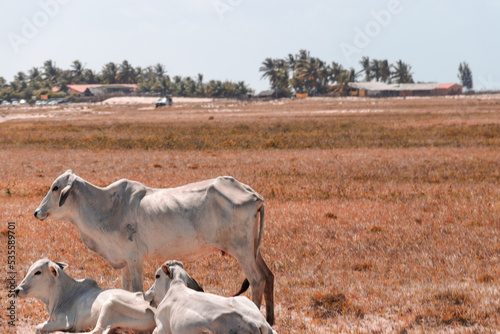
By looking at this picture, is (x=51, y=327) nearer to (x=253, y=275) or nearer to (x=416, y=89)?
(x=253, y=275)

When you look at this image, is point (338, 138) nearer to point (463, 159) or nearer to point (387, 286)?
point (463, 159)

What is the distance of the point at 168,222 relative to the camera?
8.34 m

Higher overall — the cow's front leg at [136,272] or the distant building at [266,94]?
the cow's front leg at [136,272]

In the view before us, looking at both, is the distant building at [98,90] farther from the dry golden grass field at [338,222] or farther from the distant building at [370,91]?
the dry golden grass field at [338,222]

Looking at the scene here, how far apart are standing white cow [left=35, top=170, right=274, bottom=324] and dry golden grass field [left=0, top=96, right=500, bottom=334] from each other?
3.72 ft

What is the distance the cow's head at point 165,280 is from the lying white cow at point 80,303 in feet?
0.65

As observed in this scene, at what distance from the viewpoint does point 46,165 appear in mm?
26484

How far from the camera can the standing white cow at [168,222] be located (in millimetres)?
8227

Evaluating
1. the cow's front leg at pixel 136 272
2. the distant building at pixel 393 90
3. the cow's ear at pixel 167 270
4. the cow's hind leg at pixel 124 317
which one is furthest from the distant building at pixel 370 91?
the cow's ear at pixel 167 270

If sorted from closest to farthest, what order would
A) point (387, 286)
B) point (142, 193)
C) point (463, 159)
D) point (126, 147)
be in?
point (142, 193), point (387, 286), point (463, 159), point (126, 147)

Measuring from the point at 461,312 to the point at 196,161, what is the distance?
20.1 metres

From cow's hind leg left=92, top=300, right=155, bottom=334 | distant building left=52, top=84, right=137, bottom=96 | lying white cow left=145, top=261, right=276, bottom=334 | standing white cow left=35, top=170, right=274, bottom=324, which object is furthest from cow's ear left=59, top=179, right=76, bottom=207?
distant building left=52, top=84, right=137, bottom=96

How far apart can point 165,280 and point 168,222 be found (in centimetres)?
131

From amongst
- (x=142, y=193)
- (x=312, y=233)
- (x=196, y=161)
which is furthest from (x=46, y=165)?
(x=142, y=193)
